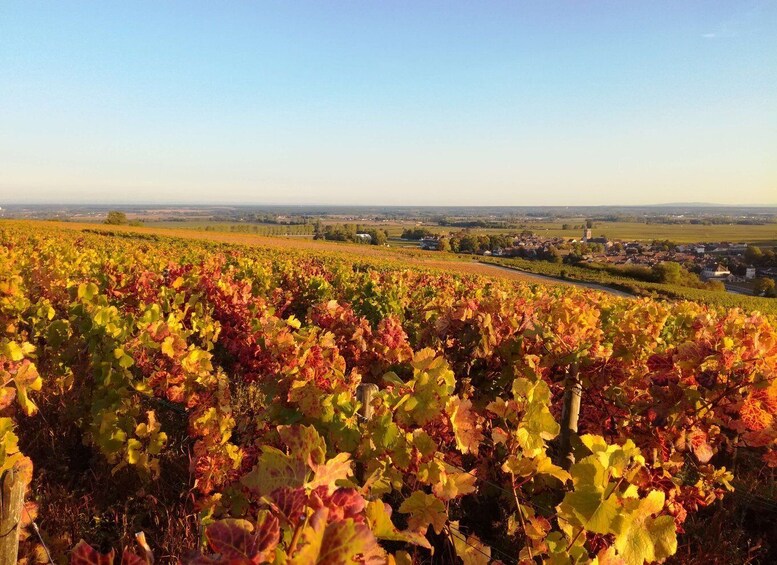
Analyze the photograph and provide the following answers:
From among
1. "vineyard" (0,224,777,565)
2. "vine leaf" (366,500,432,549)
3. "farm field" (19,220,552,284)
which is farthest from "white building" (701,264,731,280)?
"vine leaf" (366,500,432,549)

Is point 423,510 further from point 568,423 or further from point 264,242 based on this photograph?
point 264,242

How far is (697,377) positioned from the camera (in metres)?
2.48

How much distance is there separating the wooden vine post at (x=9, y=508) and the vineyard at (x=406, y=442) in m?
0.02

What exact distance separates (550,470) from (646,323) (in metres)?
3.74

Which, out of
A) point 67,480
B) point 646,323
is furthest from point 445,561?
point 646,323

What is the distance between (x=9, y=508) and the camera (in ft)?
5.01

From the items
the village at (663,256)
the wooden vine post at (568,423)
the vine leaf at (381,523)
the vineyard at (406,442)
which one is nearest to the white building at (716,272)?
the village at (663,256)

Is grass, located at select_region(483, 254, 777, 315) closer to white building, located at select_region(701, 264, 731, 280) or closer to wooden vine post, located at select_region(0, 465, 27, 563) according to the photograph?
white building, located at select_region(701, 264, 731, 280)

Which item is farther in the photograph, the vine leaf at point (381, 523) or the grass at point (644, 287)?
the grass at point (644, 287)

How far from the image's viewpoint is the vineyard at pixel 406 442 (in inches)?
51.1

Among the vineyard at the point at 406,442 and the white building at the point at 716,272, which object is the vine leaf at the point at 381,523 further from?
the white building at the point at 716,272

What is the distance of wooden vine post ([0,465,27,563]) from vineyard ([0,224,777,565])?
25mm

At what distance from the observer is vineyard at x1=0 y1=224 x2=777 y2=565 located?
130 centimetres

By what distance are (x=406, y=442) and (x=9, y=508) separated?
4.67 feet
